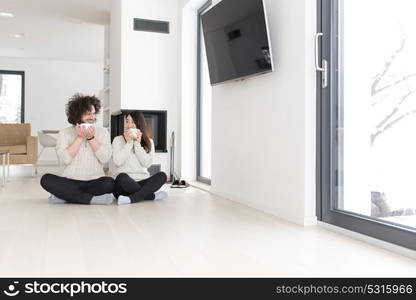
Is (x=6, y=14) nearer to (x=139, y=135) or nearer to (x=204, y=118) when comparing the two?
(x=204, y=118)

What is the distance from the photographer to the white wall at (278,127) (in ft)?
8.39

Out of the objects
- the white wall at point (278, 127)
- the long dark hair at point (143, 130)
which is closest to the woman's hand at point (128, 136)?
the long dark hair at point (143, 130)

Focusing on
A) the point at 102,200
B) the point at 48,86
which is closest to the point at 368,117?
the point at 102,200

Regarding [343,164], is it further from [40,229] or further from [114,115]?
[114,115]

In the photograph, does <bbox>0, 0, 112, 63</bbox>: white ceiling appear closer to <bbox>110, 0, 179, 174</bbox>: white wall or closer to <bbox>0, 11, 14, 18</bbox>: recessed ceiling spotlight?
<bbox>0, 11, 14, 18</bbox>: recessed ceiling spotlight

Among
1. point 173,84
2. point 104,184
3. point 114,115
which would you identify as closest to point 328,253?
point 104,184

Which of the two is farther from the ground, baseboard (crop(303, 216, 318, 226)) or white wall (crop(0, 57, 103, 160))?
white wall (crop(0, 57, 103, 160))

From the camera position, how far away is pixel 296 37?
8.66ft

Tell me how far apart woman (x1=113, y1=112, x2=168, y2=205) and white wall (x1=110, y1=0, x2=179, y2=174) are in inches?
62.4

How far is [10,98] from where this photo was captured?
31.1 feet

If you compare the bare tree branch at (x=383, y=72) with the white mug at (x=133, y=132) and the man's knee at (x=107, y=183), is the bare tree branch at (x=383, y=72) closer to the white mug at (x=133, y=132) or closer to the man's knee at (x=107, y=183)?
the white mug at (x=133, y=132)

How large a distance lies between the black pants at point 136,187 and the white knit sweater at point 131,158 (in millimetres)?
112

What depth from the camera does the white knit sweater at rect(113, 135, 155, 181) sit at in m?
3.51

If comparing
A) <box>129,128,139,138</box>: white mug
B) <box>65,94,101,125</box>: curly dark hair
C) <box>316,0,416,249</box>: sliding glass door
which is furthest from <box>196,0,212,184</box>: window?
<box>316,0,416,249</box>: sliding glass door
